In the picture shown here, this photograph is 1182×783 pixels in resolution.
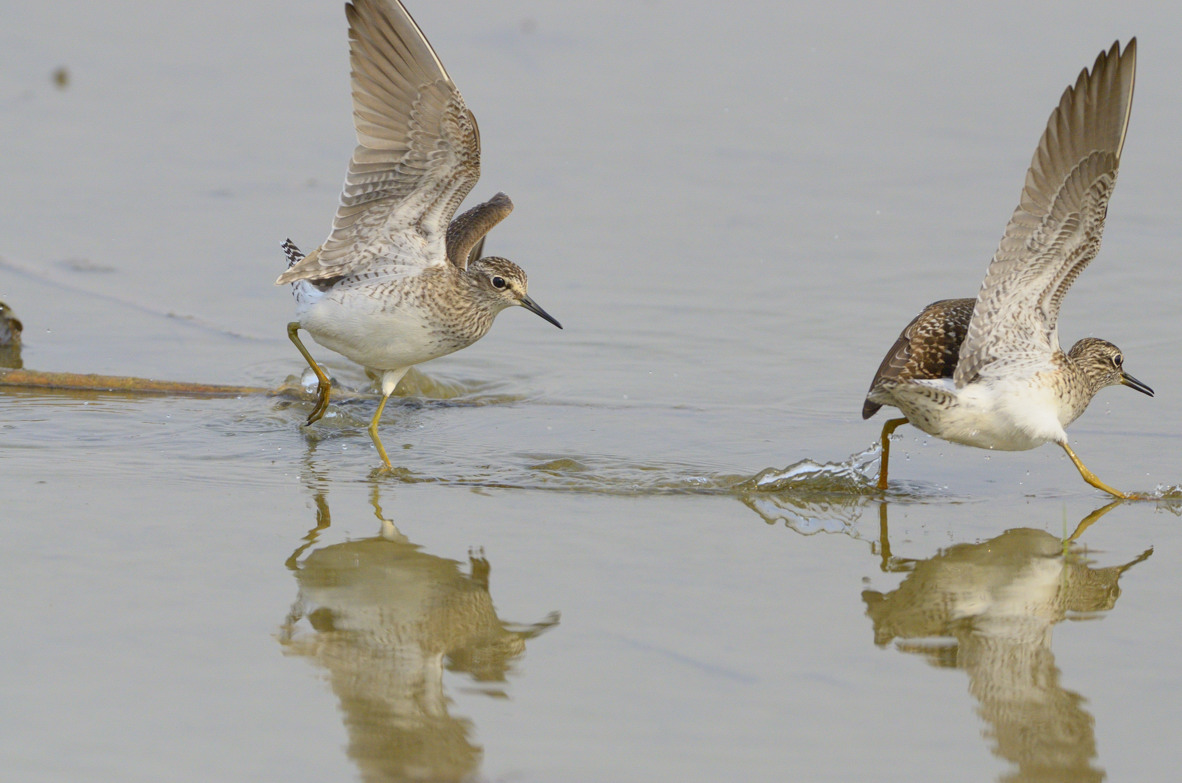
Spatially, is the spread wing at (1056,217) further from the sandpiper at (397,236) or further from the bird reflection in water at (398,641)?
the bird reflection in water at (398,641)

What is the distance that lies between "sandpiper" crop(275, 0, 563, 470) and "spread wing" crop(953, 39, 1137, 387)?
240 centimetres

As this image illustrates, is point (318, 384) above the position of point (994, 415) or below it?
below

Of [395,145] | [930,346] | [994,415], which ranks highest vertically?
A: [395,145]

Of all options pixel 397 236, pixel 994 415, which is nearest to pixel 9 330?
pixel 397 236

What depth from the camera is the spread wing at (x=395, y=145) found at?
6633 mm

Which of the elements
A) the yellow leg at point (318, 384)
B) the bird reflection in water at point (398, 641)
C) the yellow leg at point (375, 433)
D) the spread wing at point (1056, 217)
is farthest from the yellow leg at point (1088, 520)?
the yellow leg at point (318, 384)

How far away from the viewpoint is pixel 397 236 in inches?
283

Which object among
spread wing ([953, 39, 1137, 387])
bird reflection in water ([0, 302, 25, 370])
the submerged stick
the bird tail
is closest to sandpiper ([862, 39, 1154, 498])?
spread wing ([953, 39, 1137, 387])

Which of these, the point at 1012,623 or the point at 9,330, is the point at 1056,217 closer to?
the point at 1012,623

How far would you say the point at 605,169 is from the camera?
1051 centimetres

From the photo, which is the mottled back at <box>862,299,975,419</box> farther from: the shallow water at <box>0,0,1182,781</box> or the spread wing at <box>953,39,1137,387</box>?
the shallow water at <box>0,0,1182,781</box>

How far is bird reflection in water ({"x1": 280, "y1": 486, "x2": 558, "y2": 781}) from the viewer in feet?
12.8

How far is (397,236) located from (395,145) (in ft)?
1.77

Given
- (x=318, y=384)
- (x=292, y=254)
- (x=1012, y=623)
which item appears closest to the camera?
(x=1012, y=623)
